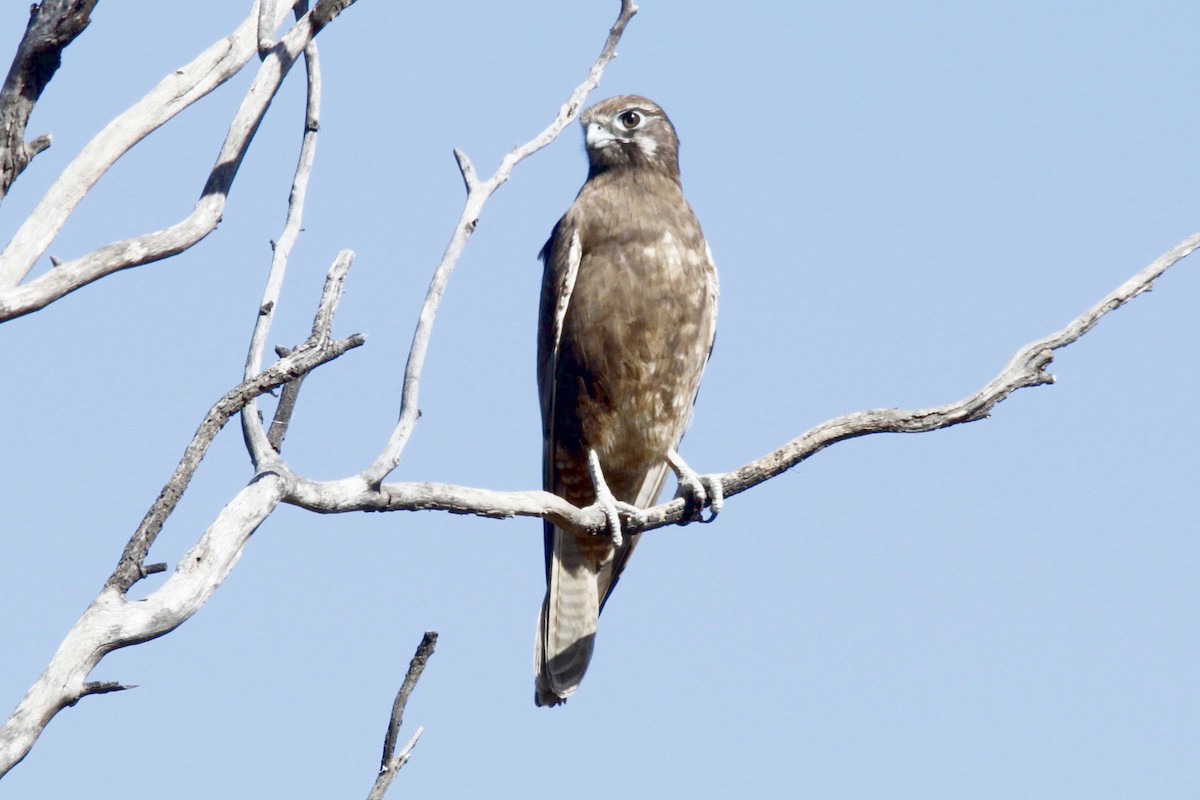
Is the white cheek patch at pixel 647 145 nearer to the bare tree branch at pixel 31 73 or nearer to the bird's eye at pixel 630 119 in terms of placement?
the bird's eye at pixel 630 119

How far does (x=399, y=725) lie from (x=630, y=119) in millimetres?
4020

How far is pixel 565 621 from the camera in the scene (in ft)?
21.2

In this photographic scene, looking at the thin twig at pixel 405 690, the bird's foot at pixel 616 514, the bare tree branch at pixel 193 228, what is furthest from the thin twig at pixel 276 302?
the bird's foot at pixel 616 514

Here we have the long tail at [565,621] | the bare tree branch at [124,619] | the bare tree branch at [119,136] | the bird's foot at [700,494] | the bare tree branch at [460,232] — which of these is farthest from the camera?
the long tail at [565,621]

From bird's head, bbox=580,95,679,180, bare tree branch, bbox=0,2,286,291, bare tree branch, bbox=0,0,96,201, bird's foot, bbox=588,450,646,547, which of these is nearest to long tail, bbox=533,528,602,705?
bird's foot, bbox=588,450,646,547

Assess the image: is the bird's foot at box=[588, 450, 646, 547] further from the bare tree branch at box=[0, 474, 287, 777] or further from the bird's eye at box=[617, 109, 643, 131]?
the bare tree branch at box=[0, 474, 287, 777]

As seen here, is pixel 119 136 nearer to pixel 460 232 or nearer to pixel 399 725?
pixel 460 232

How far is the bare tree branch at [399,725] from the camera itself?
11.7ft

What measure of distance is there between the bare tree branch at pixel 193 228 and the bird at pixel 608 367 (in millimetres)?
2346

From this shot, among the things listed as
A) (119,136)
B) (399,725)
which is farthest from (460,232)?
(399,725)

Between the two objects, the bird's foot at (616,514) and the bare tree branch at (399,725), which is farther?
the bird's foot at (616,514)

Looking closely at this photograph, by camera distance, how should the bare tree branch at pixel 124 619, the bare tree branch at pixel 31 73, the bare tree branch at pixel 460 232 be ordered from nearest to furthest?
the bare tree branch at pixel 124 619, the bare tree branch at pixel 31 73, the bare tree branch at pixel 460 232

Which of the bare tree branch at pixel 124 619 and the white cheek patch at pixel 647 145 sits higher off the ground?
the white cheek patch at pixel 647 145

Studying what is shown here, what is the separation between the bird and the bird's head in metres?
0.17
